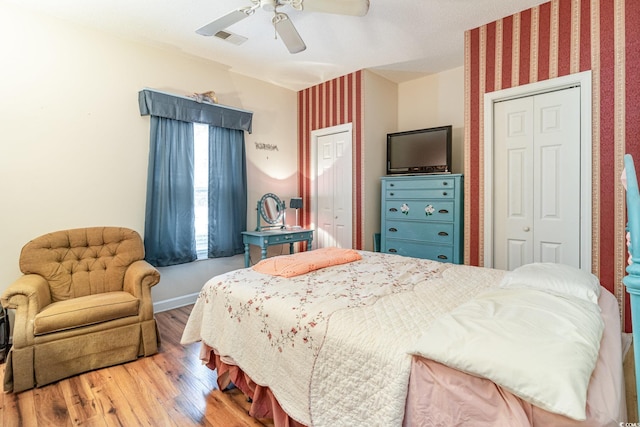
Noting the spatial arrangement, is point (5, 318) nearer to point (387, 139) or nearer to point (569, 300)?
point (569, 300)

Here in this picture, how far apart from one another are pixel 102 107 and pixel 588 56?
4.18m

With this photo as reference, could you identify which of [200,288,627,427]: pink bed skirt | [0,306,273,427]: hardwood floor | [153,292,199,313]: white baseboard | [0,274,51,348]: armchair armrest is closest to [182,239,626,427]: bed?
[200,288,627,427]: pink bed skirt

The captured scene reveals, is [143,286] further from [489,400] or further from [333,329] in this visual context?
[489,400]

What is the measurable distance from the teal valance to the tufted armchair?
127 centimetres

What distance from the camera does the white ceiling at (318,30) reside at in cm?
265

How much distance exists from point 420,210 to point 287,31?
2.27 m

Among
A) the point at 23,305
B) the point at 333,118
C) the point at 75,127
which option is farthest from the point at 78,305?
the point at 333,118

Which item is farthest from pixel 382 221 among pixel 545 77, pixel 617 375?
pixel 617 375

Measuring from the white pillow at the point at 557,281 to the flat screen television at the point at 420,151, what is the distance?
210 centimetres

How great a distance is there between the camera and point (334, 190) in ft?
14.6

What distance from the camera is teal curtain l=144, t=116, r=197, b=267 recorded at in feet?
10.7

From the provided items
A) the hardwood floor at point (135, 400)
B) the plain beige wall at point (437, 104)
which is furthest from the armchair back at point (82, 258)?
the plain beige wall at point (437, 104)

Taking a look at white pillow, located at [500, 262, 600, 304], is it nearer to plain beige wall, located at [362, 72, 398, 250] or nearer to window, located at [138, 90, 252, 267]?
plain beige wall, located at [362, 72, 398, 250]

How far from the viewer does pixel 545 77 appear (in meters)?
2.76
